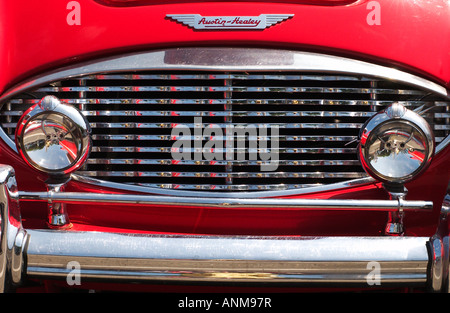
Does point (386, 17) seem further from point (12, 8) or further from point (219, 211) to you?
point (12, 8)

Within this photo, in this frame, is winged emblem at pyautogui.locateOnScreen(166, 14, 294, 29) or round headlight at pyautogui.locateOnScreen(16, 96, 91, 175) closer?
round headlight at pyautogui.locateOnScreen(16, 96, 91, 175)

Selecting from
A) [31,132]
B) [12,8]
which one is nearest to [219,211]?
[31,132]

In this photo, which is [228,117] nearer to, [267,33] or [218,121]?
[218,121]

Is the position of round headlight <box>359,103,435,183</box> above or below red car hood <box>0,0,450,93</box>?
below

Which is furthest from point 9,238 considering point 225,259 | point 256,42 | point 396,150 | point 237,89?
point 396,150

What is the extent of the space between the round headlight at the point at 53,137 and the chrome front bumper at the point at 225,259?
0.45ft

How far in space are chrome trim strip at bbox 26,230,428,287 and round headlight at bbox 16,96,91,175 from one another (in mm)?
292

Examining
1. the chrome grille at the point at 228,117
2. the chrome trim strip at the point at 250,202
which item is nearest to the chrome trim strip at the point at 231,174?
the chrome grille at the point at 228,117

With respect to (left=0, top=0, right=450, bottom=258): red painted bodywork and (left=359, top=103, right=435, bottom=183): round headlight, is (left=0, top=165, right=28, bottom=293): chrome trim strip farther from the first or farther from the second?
(left=359, top=103, right=435, bottom=183): round headlight

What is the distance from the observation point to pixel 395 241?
183 centimetres

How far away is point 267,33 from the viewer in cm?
205

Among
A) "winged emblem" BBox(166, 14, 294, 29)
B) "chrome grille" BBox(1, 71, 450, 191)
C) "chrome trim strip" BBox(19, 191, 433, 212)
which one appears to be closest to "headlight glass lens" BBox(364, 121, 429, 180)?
"chrome trim strip" BBox(19, 191, 433, 212)

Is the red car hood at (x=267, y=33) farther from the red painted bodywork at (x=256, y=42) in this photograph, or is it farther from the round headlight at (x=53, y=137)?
the round headlight at (x=53, y=137)

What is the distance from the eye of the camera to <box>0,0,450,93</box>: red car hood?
204 centimetres
